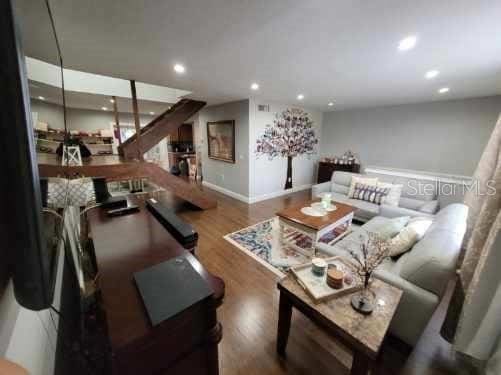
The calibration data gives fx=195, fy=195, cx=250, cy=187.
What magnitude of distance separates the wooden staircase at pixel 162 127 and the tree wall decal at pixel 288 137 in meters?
1.71

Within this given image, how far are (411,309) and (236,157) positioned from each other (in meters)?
3.97

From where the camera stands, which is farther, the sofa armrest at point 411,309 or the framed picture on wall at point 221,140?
the framed picture on wall at point 221,140

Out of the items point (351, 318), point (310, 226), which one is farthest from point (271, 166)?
point (351, 318)

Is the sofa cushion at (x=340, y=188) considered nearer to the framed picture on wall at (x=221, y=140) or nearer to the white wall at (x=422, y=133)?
the white wall at (x=422, y=133)

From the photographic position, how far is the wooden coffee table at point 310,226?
2326 mm

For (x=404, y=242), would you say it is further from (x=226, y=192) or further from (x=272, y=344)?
(x=226, y=192)

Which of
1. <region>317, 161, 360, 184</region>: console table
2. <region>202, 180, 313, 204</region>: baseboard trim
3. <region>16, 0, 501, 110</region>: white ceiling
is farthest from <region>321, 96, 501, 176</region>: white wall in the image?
<region>202, 180, 313, 204</region>: baseboard trim

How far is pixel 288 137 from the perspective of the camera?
495cm

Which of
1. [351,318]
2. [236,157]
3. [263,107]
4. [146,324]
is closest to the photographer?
[146,324]

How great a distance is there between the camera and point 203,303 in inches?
25.6

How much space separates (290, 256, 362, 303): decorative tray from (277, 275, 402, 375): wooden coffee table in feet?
0.10

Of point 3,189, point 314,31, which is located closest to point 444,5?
point 314,31

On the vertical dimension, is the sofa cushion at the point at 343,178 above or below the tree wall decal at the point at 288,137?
below

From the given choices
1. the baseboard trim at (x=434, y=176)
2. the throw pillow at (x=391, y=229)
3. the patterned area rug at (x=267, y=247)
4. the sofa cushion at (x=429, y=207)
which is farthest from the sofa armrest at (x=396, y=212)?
the patterned area rug at (x=267, y=247)
